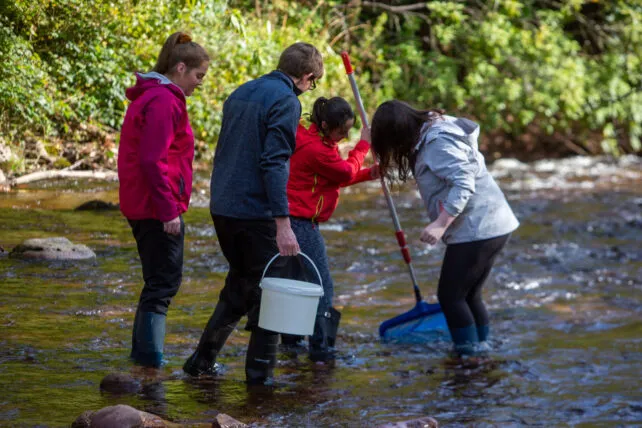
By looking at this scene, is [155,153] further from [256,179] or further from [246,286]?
[246,286]

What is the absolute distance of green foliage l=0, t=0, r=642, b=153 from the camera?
8688mm

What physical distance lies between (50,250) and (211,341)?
9.53ft

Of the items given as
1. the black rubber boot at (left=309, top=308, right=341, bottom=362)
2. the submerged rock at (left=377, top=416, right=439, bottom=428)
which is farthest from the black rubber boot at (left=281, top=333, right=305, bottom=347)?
the submerged rock at (left=377, top=416, right=439, bottom=428)

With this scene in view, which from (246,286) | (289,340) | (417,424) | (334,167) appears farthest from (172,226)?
(289,340)

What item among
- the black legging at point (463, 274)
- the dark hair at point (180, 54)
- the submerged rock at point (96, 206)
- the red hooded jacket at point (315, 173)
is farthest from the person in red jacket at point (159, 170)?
the submerged rock at point (96, 206)

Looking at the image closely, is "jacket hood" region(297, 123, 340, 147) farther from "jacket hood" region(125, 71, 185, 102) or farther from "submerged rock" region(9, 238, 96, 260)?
"submerged rock" region(9, 238, 96, 260)

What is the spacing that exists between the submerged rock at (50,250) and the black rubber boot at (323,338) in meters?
2.58

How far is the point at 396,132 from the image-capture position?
5.02 m

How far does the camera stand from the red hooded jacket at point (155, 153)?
4.28 metres

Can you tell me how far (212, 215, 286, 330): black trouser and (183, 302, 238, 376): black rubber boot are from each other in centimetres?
2

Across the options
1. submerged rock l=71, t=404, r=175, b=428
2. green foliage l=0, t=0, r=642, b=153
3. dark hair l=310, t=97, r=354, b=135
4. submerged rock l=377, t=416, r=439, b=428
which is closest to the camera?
submerged rock l=71, t=404, r=175, b=428

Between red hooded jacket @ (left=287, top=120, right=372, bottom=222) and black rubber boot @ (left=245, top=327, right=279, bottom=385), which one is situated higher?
red hooded jacket @ (left=287, top=120, right=372, bottom=222)

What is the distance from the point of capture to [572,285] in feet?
27.0

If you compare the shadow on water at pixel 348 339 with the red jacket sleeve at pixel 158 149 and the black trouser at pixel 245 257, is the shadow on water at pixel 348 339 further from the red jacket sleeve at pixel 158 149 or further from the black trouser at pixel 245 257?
the red jacket sleeve at pixel 158 149
